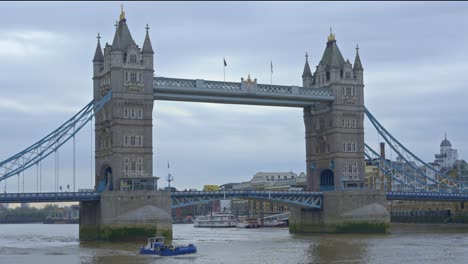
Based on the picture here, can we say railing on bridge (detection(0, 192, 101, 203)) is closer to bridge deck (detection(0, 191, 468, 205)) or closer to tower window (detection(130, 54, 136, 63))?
bridge deck (detection(0, 191, 468, 205))

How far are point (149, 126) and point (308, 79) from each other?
32.0m

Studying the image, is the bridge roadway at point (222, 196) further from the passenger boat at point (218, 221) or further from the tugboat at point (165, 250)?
the passenger boat at point (218, 221)

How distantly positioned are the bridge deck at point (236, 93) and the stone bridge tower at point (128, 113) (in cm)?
291

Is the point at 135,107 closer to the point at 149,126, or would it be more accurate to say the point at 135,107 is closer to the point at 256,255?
the point at 149,126

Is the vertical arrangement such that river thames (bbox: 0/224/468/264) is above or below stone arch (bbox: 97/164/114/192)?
below

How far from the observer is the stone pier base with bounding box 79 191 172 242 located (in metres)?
93.1

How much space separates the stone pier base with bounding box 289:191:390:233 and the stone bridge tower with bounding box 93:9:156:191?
27518 millimetres

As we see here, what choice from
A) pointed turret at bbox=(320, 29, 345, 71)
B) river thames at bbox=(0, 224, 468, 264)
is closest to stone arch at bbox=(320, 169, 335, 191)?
pointed turret at bbox=(320, 29, 345, 71)

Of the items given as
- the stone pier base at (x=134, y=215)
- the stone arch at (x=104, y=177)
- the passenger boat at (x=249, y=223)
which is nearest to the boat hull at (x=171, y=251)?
the stone pier base at (x=134, y=215)

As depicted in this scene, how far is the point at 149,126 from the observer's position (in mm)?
100250

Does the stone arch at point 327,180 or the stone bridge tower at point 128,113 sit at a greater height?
the stone bridge tower at point 128,113

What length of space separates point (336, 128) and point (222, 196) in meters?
21.4

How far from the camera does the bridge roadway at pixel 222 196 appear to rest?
92625 millimetres

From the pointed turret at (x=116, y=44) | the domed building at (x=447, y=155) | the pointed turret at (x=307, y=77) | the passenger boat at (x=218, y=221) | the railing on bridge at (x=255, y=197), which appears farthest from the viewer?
the domed building at (x=447, y=155)
